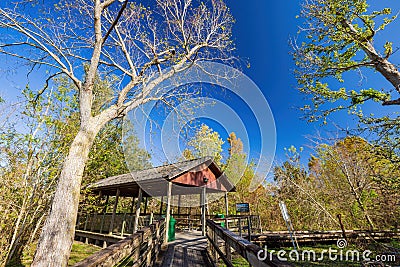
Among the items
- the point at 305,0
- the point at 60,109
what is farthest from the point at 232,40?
the point at 60,109

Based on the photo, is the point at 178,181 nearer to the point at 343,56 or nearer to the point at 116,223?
the point at 116,223

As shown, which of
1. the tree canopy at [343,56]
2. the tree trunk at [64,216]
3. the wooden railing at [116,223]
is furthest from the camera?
the wooden railing at [116,223]

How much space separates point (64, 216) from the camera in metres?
3.42

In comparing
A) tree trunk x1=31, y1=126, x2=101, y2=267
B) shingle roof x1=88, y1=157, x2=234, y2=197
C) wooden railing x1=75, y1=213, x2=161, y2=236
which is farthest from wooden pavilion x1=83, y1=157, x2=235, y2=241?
tree trunk x1=31, y1=126, x2=101, y2=267

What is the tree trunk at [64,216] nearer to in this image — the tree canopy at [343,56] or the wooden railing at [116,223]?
the wooden railing at [116,223]

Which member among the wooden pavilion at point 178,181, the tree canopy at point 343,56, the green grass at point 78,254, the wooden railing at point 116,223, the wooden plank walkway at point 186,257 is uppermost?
the tree canopy at point 343,56

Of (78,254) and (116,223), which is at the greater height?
(116,223)

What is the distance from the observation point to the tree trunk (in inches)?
121

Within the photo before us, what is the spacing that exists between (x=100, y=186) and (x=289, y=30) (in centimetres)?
1305

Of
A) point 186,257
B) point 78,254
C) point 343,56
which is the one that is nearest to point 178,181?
point 186,257

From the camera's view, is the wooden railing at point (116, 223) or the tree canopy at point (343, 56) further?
the wooden railing at point (116, 223)

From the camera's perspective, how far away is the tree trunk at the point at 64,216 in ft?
10.1

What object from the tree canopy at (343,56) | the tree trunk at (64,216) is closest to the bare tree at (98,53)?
the tree trunk at (64,216)

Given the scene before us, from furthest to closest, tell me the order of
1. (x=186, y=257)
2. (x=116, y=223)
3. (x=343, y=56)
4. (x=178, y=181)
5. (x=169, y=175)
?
(x=116, y=223) → (x=178, y=181) → (x=169, y=175) → (x=343, y=56) → (x=186, y=257)
